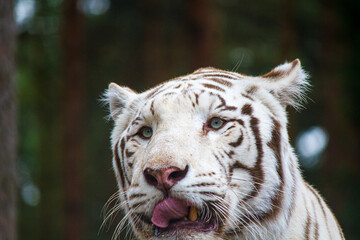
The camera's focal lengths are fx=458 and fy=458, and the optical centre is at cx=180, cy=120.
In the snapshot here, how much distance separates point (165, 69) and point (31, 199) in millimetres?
18813

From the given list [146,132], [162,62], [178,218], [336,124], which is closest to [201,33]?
[162,62]

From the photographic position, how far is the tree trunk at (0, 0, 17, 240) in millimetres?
5242

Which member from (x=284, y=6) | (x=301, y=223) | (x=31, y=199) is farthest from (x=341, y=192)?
(x=31, y=199)

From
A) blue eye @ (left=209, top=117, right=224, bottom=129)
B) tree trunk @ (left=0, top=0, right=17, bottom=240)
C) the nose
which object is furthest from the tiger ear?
tree trunk @ (left=0, top=0, right=17, bottom=240)

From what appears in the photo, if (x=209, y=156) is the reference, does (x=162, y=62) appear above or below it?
above

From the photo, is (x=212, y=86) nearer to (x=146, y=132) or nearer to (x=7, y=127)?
(x=146, y=132)

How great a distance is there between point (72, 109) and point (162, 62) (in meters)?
3.40

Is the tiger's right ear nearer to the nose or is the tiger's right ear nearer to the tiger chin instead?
the tiger chin

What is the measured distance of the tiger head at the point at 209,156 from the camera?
2781 mm

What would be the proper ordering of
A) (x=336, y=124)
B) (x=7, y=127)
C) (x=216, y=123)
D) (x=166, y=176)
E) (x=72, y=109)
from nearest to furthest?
(x=166, y=176) → (x=216, y=123) → (x=7, y=127) → (x=336, y=124) → (x=72, y=109)

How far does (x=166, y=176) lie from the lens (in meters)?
2.67

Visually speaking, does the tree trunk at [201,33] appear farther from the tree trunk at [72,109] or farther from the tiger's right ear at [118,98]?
the tiger's right ear at [118,98]

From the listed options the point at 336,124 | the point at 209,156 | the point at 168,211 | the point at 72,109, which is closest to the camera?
the point at 168,211

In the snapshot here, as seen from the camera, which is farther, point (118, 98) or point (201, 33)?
point (201, 33)
